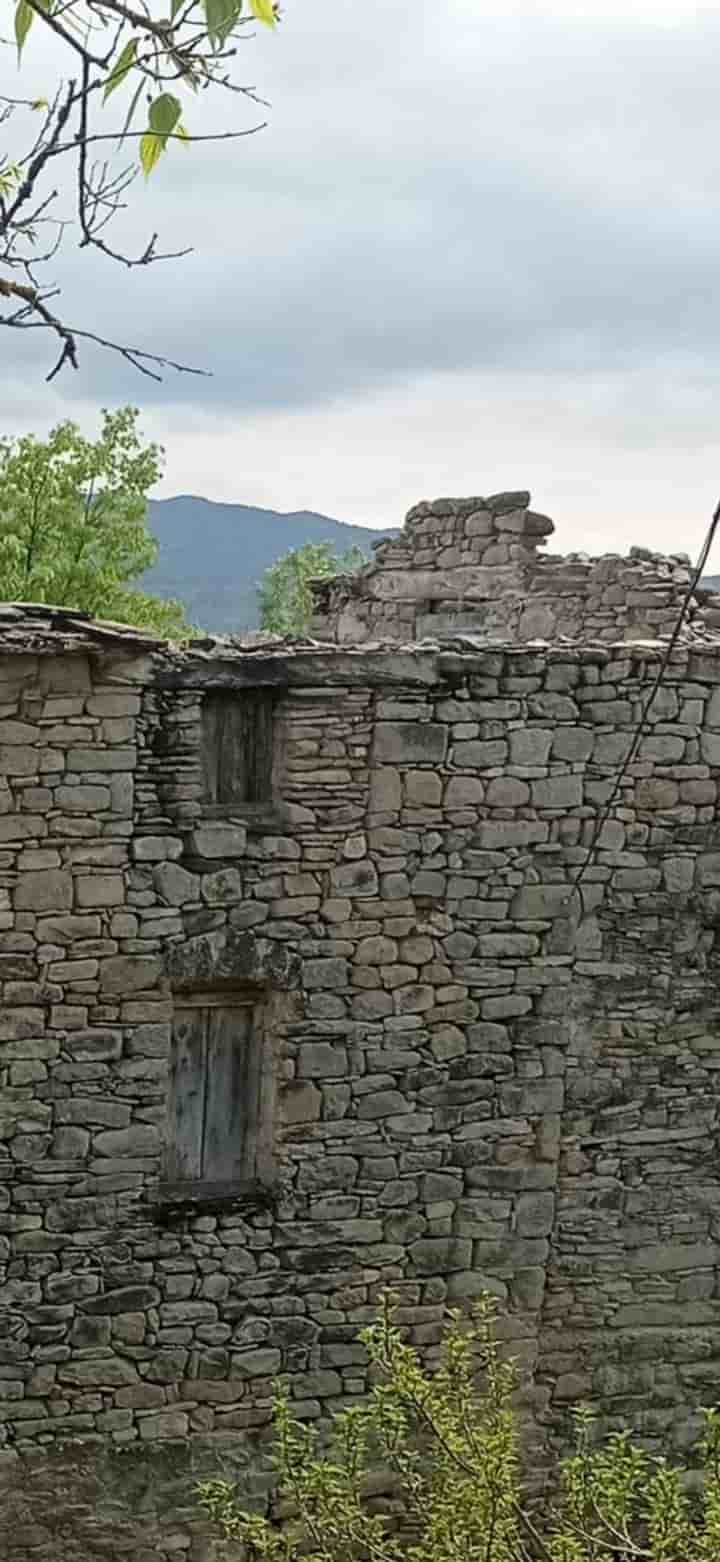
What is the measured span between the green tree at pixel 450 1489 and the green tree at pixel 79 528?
14.8 meters

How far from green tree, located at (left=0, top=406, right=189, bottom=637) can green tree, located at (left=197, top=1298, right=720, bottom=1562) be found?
48.5 feet

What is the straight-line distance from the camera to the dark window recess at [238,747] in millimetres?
8422

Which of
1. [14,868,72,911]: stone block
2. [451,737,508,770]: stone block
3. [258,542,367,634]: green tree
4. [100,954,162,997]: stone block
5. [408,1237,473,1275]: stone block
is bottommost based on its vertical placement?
[408,1237,473,1275]: stone block

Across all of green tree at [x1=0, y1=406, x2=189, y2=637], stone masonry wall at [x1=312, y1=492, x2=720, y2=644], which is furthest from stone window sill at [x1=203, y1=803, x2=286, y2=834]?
green tree at [x1=0, y1=406, x2=189, y2=637]

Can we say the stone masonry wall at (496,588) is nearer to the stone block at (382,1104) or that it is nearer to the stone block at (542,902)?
the stone block at (542,902)

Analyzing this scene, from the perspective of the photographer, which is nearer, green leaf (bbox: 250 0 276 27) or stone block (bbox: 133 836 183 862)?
green leaf (bbox: 250 0 276 27)

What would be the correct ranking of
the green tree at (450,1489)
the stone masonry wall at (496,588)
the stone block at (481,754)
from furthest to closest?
the stone masonry wall at (496,588)
the stone block at (481,754)
the green tree at (450,1489)

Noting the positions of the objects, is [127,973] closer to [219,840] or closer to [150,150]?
[219,840]

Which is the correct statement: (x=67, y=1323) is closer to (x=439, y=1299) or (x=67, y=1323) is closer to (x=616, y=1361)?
(x=439, y=1299)

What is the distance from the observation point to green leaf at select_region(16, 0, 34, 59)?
3.44 meters

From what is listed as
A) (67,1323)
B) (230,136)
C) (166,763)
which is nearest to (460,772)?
(166,763)

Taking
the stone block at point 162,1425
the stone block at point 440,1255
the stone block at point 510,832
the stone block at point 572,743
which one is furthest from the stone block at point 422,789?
the stone block at point 162,1425

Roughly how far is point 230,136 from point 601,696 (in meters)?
5.33

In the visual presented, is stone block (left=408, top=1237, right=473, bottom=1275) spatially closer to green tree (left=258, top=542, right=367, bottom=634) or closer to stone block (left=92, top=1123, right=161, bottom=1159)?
stone block (left=92, top=1123, right=161, bottom=1159)
